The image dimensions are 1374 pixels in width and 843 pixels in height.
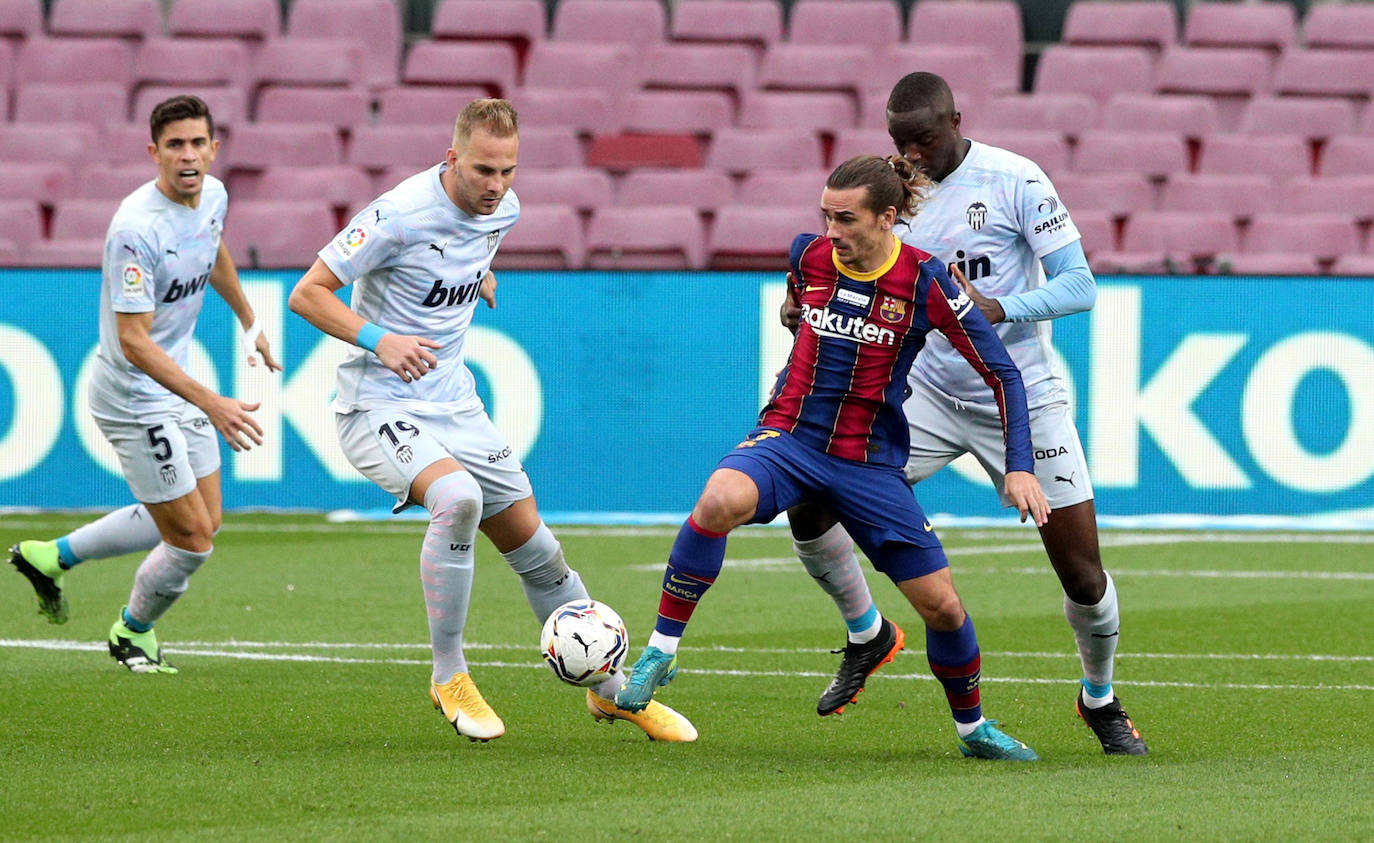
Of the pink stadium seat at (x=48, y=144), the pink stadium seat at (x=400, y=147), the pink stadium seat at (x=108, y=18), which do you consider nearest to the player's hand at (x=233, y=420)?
the pink stadium seat at (x=400, y=147)

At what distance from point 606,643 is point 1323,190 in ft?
37.0

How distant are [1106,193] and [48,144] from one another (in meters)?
8.71

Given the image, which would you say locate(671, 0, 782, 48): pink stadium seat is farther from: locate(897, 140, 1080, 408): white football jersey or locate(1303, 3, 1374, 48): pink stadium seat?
locate(897, 140, 1080, 408): white football jersey

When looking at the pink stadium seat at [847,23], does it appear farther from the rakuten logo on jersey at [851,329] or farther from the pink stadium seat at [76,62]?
the rakuten logo on jersey at [851,329]

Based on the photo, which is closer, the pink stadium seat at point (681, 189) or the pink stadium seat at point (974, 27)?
the pink stadium seat at point (681, 189)

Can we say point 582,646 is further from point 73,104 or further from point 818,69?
point 73,104

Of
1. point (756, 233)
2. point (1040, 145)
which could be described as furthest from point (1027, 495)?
point (1040, 145)

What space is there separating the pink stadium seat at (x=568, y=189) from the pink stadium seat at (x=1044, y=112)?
319 centimetres

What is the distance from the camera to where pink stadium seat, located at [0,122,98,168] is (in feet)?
56.5

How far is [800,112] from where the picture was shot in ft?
56.4

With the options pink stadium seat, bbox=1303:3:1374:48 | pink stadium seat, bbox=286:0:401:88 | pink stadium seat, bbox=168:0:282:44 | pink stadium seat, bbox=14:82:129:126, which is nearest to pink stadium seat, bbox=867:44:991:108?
pink stadium seat, bbox=1303:3:1374:48

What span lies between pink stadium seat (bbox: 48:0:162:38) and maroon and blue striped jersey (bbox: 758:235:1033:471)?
13774 millimetres

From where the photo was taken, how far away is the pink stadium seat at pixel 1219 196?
15977 millimetres

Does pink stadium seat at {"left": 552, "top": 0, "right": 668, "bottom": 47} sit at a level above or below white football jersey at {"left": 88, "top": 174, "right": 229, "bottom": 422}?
above
